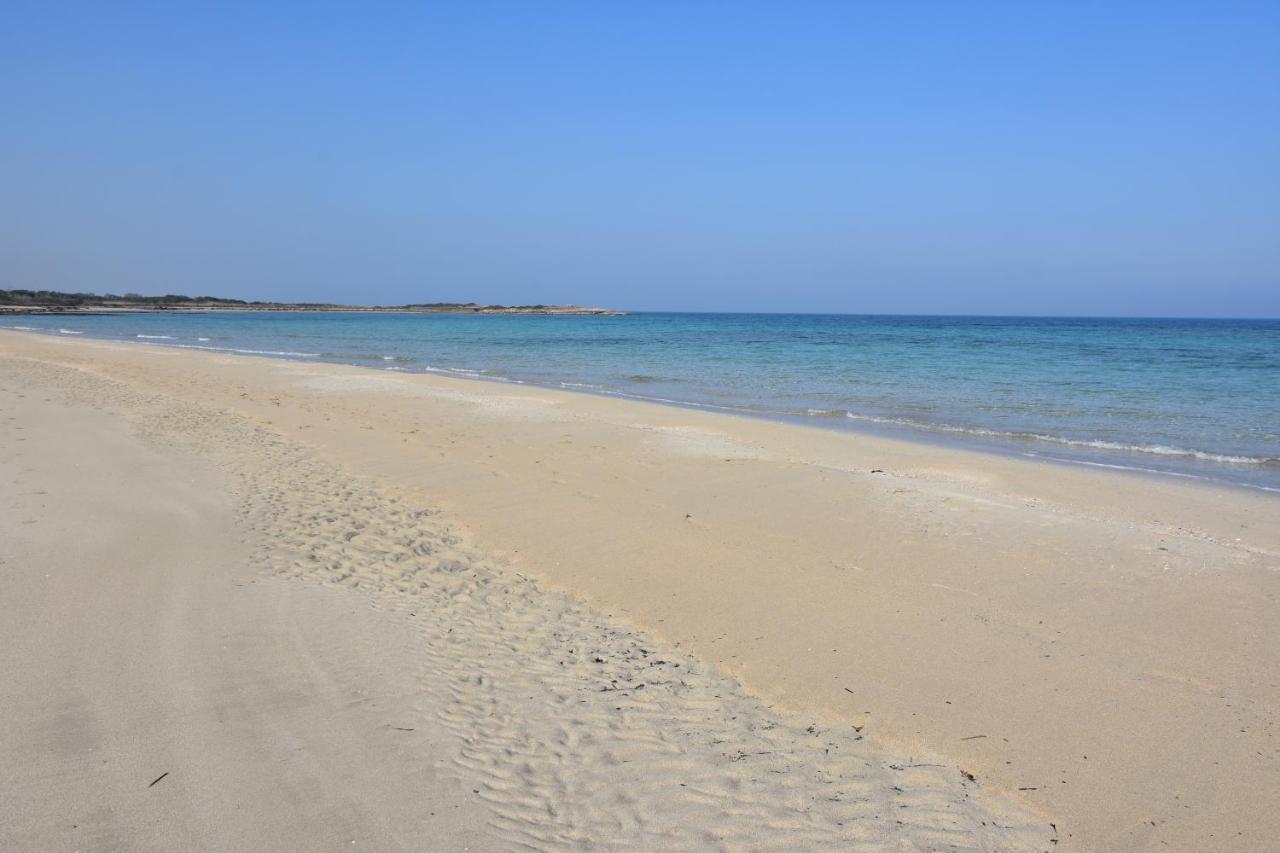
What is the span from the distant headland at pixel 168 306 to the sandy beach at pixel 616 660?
8780cm

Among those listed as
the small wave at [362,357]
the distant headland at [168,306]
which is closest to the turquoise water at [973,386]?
the small wave at [362,357]

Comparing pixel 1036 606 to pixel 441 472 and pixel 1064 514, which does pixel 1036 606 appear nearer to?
pixel 1064 514

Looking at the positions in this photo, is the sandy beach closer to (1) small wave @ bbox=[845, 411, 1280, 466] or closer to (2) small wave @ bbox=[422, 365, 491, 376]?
(1) small wave @ bbox=[845, 411, 1280, 466]

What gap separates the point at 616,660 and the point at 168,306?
130 metres

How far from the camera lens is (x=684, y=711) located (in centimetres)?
401

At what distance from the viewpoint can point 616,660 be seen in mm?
4590

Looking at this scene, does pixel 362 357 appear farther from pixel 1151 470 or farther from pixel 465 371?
pixel 1151 470

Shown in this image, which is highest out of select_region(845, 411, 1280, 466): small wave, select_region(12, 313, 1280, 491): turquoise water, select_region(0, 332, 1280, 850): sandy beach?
select_region(12, 313, 1280, 491): turquoise water

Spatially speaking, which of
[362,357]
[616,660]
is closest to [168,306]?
[362,357]

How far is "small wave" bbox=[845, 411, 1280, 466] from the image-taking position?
1197 cm

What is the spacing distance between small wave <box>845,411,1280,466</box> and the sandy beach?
2941 mm

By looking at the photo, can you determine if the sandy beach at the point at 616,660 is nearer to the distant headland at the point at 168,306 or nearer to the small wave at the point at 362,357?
the small wave at the point at 362,357

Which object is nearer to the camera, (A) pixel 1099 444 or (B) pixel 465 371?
(A) pixel 1099 444

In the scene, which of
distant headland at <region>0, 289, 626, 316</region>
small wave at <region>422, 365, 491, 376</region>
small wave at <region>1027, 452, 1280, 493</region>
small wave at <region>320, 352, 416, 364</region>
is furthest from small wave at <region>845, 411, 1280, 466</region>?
distant headland at <region>0, 289, 626, 316</region>
